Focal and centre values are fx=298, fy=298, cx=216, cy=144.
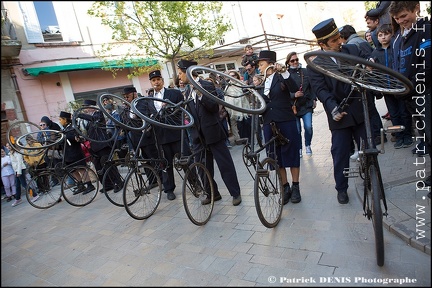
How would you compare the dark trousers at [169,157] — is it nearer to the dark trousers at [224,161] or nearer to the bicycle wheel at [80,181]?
the dark trousers at [224,161]

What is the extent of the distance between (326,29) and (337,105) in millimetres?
810

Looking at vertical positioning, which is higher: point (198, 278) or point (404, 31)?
point (404, 31)

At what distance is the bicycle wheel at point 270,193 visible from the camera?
10.8 feet

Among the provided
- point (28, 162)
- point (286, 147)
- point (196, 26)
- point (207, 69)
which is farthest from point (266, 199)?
point (196, 26)

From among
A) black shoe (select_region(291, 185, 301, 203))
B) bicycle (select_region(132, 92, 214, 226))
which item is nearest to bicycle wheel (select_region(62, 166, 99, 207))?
bicycle (select_region(132, 92, 214, 226))

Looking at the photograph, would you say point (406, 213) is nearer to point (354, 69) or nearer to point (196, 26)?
point (354, 69)

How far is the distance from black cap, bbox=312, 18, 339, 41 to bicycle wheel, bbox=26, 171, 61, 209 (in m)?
5.45

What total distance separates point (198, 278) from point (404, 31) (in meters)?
2.99

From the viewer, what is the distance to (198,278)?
2.56 metres

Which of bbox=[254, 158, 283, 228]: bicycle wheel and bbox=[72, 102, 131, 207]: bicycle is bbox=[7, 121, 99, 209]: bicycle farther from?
bbox=[254, 158, 283, 228]: bicycle wheel

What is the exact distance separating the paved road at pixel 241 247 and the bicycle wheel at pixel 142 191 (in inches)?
6.1

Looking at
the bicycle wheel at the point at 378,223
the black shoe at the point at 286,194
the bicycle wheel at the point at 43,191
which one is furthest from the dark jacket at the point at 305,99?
the bicycle wheel at the point at 43,191

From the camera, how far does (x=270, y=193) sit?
11.3ft

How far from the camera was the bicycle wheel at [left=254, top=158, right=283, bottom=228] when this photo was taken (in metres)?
3.29
